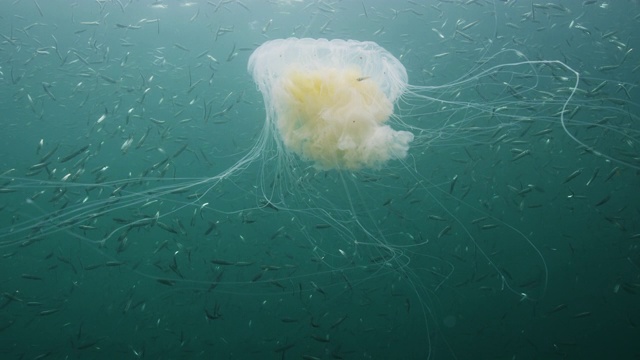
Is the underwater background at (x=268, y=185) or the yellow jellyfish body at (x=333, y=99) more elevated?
the yellow jellyfish body at (x=333, y=99)

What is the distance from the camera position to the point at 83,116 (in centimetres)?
773

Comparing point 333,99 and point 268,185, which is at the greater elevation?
point 333,99

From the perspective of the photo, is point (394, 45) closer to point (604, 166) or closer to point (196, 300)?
point (196, 300)

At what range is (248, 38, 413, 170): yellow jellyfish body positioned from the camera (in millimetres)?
3906

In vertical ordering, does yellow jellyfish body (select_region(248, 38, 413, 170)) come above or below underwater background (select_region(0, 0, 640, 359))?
above

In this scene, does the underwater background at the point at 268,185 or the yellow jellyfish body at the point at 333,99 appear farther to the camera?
the underwater background at the point at 268,185

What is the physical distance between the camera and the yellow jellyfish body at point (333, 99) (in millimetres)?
3906

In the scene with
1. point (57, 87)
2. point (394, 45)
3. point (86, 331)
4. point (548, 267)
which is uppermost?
point (394, 45)

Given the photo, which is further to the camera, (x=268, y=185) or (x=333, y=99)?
(x=268, y=185)

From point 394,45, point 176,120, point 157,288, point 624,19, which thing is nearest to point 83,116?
point 176,120

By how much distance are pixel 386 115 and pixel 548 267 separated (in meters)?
8.70

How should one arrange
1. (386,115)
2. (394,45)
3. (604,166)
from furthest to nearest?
(604,166) < (394,45) < (386,115)

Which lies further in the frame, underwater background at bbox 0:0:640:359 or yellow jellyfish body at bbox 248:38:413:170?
underwater background at bbox 0:0:640:359

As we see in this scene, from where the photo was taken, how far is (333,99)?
3906 mm
